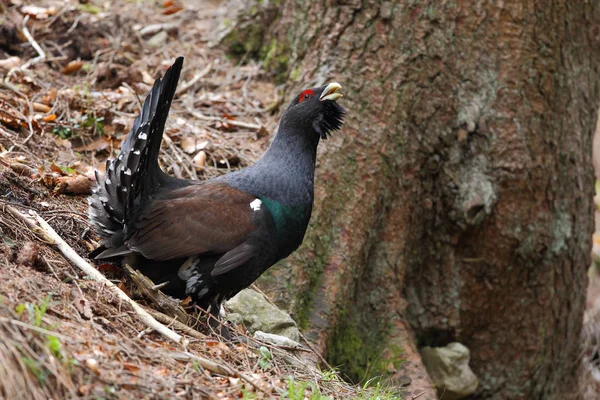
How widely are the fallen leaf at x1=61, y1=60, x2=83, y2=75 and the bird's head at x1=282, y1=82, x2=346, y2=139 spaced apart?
2746mm

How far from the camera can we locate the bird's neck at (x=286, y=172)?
456 cm

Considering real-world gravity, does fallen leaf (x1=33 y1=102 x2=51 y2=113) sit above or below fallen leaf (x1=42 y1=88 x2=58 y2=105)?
A: below

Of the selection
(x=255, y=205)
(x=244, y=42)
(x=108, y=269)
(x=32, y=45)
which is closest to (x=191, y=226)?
(x=255, y=205)

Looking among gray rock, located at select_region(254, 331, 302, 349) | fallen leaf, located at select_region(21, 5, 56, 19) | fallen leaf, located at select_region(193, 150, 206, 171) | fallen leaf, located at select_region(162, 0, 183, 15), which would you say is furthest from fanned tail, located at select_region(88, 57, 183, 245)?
fallen leaf, located at select_region(162, 0, 183, 15)

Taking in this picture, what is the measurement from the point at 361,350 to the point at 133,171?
99.8 inches

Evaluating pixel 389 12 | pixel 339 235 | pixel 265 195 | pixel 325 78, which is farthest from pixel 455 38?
pixel 265 195

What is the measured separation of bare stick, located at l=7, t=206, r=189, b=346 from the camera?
12.2 feet

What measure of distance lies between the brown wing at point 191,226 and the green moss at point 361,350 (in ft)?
5.08

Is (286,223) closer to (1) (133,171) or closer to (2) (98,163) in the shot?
(1) (133,171)

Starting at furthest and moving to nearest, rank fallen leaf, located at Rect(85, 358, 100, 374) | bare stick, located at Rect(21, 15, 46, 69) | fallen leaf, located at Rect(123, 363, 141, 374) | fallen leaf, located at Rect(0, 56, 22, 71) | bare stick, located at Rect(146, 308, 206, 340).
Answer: bare stick, located at Rect(21, 15, 46, 69) < fallen leaf, located at Rect(0, 56, 22, 71) < bare stick, located at Rect(146, 308, 206, 340) < fallen leaf, located at Rect(123, 363, 141, 374) < fallen leaf, located at Rect(85, 358, 100, 374)

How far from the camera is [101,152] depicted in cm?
580

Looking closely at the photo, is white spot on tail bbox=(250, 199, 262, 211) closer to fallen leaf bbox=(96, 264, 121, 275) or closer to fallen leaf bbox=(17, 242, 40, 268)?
fallen leaf bbox=(96, 264, 121, 275)

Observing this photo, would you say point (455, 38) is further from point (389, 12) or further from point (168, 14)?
point (168, 14)

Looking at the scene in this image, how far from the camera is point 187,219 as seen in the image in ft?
14.2
